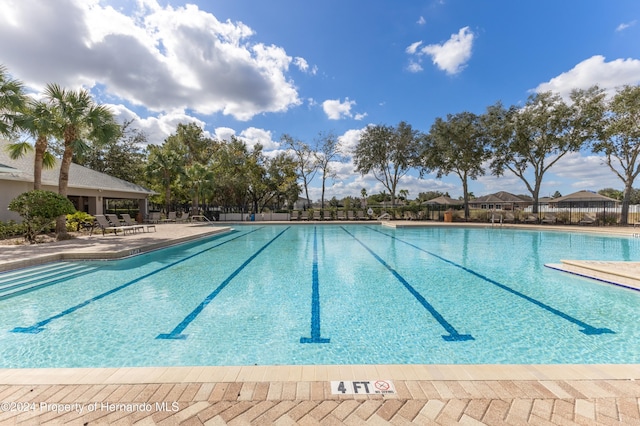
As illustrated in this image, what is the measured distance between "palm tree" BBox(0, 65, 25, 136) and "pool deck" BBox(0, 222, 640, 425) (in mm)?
13200

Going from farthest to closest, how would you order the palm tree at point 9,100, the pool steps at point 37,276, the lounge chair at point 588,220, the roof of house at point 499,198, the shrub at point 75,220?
the roof of house at point 499,198 → the lounge chair at point 588,220 → the shrub at point 75,220 → the palm tree at point 9,100 → the pool steps at point 37,276

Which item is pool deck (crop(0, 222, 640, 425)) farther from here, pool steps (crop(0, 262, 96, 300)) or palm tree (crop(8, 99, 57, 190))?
palm tree (crop(8, 99, 57, 190))

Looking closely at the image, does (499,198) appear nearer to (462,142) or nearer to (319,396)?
(462,142)

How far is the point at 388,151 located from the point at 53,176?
1034 inches

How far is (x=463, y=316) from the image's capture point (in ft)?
14.2

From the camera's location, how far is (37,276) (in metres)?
6.52

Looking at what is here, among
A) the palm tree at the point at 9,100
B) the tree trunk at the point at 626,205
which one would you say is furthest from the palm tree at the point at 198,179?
the tree trunk at the point at 626,205

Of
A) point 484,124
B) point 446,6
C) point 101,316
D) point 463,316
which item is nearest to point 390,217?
point 484,124

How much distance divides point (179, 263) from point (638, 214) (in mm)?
29386

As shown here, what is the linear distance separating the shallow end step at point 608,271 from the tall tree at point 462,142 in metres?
17.5

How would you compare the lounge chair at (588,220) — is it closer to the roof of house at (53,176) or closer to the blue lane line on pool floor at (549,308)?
the blue lane line on pool floor at (549,308)

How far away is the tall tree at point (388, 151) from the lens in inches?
1118

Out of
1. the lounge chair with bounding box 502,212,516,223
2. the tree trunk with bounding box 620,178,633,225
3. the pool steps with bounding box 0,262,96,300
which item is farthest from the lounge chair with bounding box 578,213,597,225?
the pool steps with bounding box 0,262,96,300

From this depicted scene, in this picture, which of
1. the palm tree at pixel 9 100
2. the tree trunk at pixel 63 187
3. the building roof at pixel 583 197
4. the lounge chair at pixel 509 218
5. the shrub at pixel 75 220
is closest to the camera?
Answer: the palm tree at pixel 9 100
